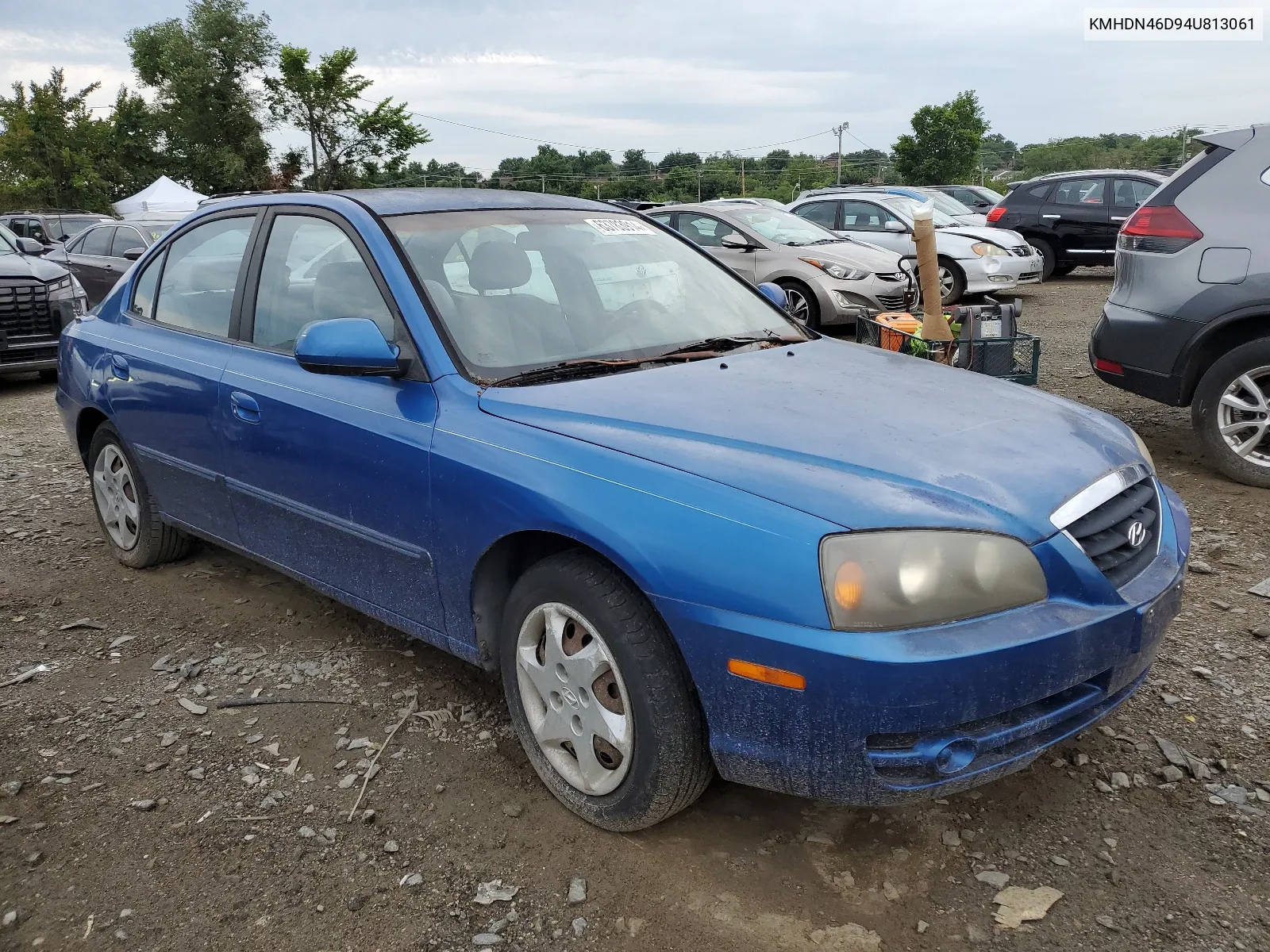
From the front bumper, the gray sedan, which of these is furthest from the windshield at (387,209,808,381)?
the gray sedan

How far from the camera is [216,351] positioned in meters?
3.69

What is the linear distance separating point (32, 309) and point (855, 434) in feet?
30.6

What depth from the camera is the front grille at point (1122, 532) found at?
2355 millimetres

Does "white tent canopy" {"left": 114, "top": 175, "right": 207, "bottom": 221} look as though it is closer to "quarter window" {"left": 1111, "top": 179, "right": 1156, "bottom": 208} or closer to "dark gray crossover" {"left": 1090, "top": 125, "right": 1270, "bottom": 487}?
"quarter window" {"left": 1111, "top": 179, "right": 1156, "bottom": 208}

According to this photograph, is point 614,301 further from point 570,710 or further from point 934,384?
point 570,710

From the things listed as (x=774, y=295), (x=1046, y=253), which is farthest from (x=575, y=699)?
(x=1046, y=253)

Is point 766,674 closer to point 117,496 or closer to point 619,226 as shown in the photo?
point 619,226

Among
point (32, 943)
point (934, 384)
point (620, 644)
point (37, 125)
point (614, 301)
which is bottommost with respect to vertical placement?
point (32, 943)

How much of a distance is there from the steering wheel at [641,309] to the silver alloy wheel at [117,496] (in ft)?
7.84

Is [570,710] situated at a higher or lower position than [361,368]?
lower

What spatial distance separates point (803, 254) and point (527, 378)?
828 cm

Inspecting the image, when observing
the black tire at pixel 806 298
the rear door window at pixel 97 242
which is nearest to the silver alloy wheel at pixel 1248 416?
the black tire at pixel 806 298

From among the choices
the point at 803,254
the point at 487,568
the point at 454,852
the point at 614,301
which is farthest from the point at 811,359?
the point at 803,254

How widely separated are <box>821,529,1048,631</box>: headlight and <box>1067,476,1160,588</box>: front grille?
0.83 ft
